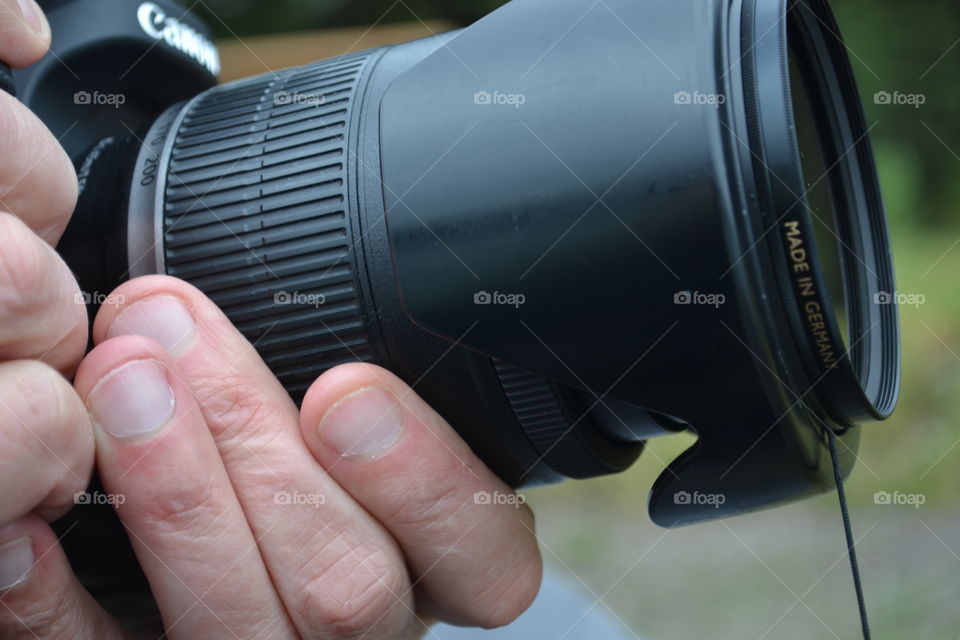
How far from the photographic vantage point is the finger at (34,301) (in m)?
0.52

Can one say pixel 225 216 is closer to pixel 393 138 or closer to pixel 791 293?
pixel 393 138

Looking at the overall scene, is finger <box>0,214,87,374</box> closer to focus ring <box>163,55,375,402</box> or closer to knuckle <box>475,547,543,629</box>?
focus ring <box>163,55,375,402</box>

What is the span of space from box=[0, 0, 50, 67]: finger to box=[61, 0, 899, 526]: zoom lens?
0.36 ft

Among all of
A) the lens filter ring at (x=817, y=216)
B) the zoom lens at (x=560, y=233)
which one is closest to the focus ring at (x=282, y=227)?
the zoom lens at (x=560, y=233)

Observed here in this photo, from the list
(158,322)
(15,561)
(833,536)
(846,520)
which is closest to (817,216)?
(846,520)

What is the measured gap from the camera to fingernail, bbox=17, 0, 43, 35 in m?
0.59

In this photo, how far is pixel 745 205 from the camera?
1.69ft

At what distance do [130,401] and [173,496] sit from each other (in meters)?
0.06

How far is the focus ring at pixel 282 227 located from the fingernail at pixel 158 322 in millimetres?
28

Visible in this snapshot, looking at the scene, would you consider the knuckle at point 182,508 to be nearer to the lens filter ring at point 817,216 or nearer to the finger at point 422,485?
the finger at point 422,485

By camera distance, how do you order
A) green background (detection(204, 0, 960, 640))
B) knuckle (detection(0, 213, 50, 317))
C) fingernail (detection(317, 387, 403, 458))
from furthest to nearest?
green background (detection(204, 0, 960, 640))
fingernail (detection(317, 387, 403, 458))
knuckle (detection(0, 213, 50, 317))

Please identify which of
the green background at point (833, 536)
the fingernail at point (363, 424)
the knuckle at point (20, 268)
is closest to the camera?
the knuckle at point (20, 268)

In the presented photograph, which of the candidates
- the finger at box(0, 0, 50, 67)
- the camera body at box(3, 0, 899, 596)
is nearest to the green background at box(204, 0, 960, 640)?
the camera body at box(3, 0, 899, 596)

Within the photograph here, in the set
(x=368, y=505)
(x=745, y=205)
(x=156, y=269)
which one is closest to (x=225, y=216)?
(x=156, y=269)
